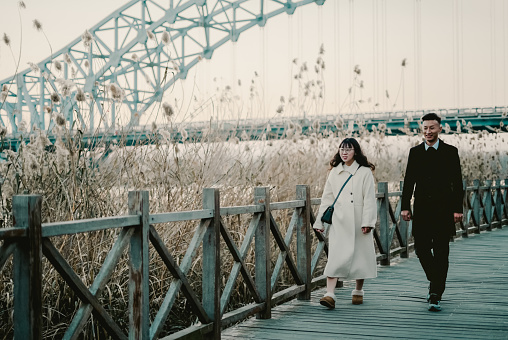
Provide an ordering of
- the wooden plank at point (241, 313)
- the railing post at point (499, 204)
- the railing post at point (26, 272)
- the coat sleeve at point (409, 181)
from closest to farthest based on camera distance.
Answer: the railing post at point (26, 272)
the wooden plank at point (241, 313)
the coat sleeve at point (409, 181)
the railing post at point (499, 204)

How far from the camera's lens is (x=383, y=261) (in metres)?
7.47

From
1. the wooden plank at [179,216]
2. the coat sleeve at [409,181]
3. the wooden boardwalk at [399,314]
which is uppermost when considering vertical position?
the coat sleeve at [409,181]

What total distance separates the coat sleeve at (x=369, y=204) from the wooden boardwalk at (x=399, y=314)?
0.66 metres

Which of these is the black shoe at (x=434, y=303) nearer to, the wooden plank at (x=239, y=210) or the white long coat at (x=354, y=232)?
the white long coat at (x=354, y=232)

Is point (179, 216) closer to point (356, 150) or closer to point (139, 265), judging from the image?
point (139, 265)

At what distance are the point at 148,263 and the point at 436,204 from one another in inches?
101

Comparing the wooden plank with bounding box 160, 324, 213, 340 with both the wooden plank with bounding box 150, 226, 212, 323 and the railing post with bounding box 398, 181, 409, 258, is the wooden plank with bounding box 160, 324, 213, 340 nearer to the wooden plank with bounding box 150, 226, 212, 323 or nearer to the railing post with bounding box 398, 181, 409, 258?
the wooden plank with bounding box 150, 226, 212, 323

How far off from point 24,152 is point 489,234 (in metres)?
9.13

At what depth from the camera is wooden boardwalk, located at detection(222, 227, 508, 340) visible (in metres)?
4.21

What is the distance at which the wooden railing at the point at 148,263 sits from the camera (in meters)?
2.46

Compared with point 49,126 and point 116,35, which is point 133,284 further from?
point 116,35

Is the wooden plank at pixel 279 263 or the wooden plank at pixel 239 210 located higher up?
the wooden plank at pixel 239 210

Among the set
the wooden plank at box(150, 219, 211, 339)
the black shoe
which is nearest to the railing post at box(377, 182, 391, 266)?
the black shoe

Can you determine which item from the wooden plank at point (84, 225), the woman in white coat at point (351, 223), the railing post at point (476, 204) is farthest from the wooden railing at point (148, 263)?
the railing post at point (476, 204)
